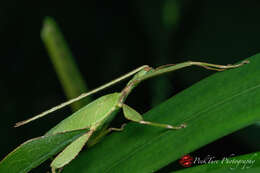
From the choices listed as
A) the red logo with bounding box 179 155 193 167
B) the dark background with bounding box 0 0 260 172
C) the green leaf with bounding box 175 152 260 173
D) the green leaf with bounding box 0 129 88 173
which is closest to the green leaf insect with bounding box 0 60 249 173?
the green leaf with bounding box 0 129 88 173

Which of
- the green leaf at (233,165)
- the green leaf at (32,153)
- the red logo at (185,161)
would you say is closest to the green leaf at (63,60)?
the green leaf at (32,153)

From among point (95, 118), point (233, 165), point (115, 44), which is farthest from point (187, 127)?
point (115, 44)

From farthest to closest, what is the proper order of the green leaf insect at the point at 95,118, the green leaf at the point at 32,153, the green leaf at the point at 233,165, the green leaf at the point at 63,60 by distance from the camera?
the green leaf at the point at 63,60 → the green leaf insect at the point at 95,118 → the green leaf at the point at 32,153 → the green leaf at the point at 233,165

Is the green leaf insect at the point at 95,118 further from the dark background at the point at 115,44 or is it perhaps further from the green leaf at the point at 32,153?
the dark background at the point at 115,44

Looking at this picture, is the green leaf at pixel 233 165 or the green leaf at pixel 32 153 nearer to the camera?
the green leaf at pixel 233 165

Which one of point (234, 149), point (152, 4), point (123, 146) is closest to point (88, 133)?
point (123, 146)

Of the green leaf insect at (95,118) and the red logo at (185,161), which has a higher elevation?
the green leaf insect at (95,118)
